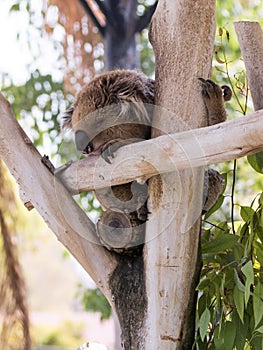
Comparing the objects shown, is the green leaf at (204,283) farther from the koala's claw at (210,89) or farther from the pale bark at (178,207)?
the koala's claw at (210,89)

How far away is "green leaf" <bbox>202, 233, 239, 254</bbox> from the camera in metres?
1.55

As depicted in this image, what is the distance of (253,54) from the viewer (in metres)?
1.60

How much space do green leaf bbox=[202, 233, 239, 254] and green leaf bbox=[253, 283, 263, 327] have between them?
0.13m

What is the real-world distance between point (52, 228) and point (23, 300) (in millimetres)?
1598

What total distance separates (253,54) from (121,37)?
180 centimetres

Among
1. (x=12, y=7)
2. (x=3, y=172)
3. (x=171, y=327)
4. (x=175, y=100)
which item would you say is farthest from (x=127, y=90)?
(x=12, y=7)

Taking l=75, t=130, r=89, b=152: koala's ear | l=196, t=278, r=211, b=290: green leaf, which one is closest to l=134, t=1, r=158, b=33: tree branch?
l=75, t=130, r=89, b=152: koala's ear

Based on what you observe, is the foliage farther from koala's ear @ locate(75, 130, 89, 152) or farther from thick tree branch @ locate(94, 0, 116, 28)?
thick tree branch @ locate(94, 0, 116, 28)

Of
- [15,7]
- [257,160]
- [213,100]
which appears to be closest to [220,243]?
[257,160]

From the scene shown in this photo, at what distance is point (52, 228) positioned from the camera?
1573 millimetres

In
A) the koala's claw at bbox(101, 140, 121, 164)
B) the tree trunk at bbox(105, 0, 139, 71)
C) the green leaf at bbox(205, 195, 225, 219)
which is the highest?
the tree trunk at bbox(105, 0, 139, 71)

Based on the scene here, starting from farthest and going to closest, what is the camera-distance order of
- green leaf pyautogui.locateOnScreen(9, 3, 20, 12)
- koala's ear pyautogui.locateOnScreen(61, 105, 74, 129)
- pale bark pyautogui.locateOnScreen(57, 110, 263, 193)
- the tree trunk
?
green leaf pyautogui.locateOnScreen(9, 3, 20, 12) < the tree trunk < koala's ear pyautogui.locateOnScreen(61, 105, 74, 129) < pale bark pyautogui.locateOnScreen(57, 110, 263, 193)


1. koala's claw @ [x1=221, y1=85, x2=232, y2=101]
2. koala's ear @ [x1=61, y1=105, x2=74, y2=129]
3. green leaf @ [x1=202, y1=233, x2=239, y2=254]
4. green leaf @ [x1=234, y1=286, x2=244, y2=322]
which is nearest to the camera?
green leaf @ [x1=234, y1=286, x2=244, y2=322]

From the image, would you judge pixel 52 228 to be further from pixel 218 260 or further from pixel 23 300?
pixel 23 300
